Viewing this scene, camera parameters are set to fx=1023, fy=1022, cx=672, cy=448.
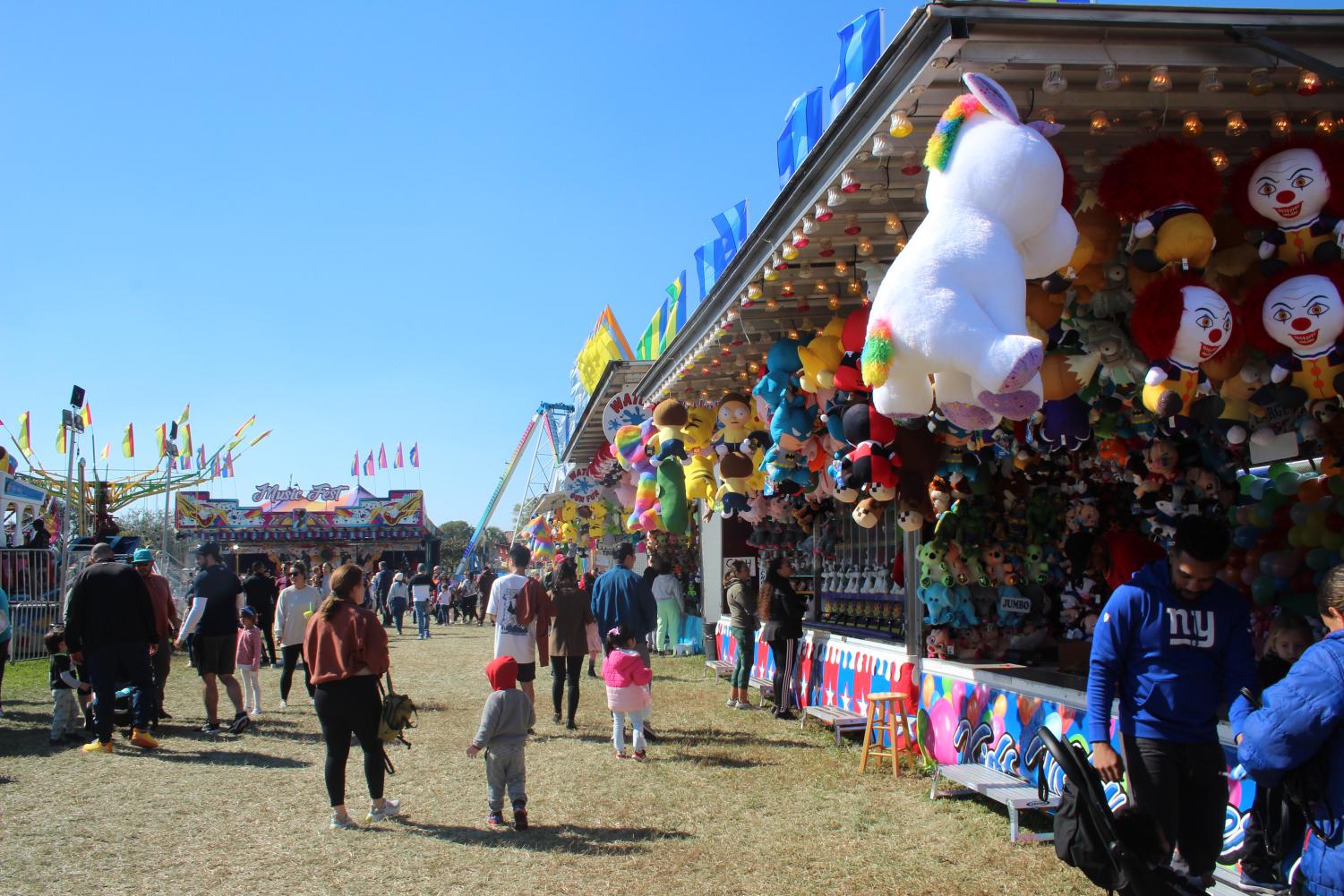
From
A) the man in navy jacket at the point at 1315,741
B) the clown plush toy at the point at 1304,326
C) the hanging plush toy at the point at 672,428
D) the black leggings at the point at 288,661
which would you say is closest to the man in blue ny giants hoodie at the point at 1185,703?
the man in navy jacket at the point at 1315,741

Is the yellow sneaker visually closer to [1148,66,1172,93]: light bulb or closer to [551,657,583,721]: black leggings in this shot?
[551,657,583,721]: black leggings

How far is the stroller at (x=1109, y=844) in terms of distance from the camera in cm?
335

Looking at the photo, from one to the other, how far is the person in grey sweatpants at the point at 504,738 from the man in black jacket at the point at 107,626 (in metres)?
3.96

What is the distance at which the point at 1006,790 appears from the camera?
577 cm

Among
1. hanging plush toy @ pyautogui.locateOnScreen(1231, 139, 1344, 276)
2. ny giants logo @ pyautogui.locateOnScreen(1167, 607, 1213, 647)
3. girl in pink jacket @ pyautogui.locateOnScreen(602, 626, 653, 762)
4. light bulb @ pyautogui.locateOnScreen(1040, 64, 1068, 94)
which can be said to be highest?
light bulb @ pyautogui.locateOnScreen(1040, 64, 1068, 94)

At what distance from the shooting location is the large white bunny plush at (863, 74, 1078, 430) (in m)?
3.41

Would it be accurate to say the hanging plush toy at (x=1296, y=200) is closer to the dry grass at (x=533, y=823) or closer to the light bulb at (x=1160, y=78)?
the light bulb at (x=1160, y=78)

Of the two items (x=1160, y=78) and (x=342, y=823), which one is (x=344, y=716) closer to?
(x=342, y=823)

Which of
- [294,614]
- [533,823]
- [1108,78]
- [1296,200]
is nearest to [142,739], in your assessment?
[294,614]

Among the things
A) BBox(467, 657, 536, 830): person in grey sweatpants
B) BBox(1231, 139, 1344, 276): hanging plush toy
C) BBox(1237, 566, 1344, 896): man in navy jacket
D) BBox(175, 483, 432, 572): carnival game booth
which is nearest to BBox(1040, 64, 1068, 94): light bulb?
BBox(1231, 139, 1344, 276): hanging plush toy

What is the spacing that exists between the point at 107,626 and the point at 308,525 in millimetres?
40392

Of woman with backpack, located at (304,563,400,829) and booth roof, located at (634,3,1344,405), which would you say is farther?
woman with backpack, located at (304,563,400,829)

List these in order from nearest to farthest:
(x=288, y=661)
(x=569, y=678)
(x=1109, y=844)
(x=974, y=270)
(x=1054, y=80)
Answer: (x=1109, y=844) → (x=974, y=270) → (x=1054, y=80) → (x=569, y=678) → (x=288, y=661)

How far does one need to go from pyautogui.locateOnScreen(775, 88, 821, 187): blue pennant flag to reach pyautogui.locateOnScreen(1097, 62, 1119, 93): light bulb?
4433 mm
